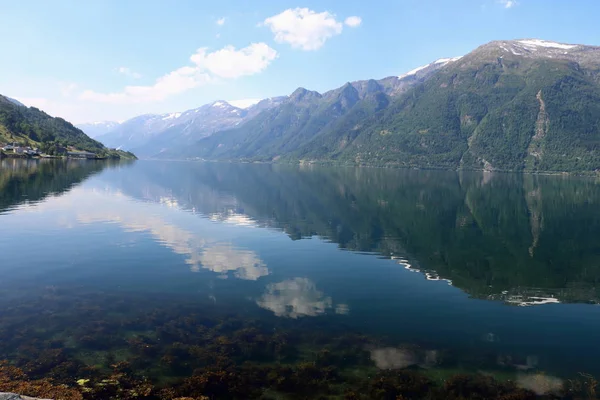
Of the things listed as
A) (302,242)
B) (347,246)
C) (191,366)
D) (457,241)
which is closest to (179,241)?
(302,242)

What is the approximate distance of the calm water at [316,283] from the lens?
73.5 ft

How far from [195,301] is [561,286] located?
31.9 metres

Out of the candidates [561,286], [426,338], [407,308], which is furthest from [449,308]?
[561,286]

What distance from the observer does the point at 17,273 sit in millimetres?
32344

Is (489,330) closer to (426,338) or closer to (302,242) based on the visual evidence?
(426,338)

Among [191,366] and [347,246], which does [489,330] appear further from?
[347,246]

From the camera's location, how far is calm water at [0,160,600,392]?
882 inches

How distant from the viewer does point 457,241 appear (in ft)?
176

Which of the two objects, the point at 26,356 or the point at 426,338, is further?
the point at 426,338

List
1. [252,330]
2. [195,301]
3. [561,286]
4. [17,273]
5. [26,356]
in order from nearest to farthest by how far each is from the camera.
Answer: [26,356]
[252,330]
[195,301]
[17,273]
[561,286]

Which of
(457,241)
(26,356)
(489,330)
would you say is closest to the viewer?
(26,356)

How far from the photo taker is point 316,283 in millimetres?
33688

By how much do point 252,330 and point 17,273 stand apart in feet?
73.0

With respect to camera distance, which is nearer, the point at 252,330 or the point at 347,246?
the point at 252,330
